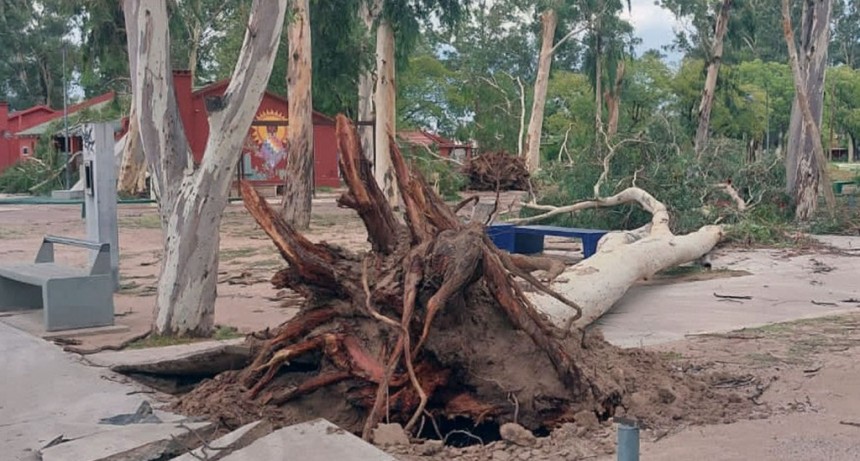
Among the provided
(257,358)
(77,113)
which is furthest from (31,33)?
(257,358)

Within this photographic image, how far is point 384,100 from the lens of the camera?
87.4 ft

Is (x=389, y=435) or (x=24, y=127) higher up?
(x=24, y=127)

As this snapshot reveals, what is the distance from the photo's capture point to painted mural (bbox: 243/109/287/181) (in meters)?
37.2

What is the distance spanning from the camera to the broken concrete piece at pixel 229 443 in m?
4.79

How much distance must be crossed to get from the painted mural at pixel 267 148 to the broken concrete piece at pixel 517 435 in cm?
3211

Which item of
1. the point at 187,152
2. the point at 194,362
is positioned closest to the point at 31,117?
the point at 187,152

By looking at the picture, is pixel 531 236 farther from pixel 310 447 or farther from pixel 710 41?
pixel 710 41

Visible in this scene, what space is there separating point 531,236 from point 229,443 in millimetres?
11094

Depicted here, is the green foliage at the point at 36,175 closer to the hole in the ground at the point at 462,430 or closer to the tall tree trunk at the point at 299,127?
the tall tree trunk at the point at 299,127

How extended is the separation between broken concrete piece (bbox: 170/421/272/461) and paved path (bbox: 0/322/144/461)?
0.87 m

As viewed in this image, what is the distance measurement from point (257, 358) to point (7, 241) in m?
13.5

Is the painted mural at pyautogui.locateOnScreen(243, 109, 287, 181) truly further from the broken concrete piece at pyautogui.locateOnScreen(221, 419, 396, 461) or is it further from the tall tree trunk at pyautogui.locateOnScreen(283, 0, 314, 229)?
the broken concrete piece at pyautogui.locateOnScreen(221, 419, 396, 461)

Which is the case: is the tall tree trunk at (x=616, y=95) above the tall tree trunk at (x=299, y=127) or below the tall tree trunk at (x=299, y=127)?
above

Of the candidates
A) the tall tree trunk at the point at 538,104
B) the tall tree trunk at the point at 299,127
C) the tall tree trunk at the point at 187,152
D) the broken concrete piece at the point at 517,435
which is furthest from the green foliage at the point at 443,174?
the broken concrete piece at the point at 517,435
